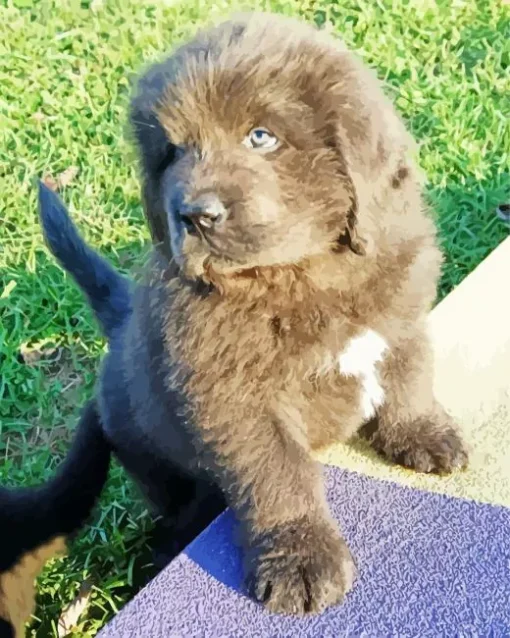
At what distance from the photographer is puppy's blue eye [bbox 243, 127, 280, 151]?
5.61ft

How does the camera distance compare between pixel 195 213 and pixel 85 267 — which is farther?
pixel 85 267

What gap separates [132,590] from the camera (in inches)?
103

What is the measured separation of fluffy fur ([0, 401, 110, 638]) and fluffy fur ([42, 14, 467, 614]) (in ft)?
1.11

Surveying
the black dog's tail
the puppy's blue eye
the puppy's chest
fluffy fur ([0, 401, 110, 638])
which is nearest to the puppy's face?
the puppy's blue eye

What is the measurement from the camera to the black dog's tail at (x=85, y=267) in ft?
7.83

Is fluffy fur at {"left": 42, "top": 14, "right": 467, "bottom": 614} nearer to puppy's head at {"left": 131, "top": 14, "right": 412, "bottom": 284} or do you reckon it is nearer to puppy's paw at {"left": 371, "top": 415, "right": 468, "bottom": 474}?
puppy's head at {"left": 131, "top": 14, "right": 412, "bottom": 284}

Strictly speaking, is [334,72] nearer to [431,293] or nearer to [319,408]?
[431,293]

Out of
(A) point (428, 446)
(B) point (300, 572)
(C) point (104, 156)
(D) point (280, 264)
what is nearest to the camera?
(D) point (280, 264)

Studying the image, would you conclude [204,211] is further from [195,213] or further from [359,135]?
[359,135]

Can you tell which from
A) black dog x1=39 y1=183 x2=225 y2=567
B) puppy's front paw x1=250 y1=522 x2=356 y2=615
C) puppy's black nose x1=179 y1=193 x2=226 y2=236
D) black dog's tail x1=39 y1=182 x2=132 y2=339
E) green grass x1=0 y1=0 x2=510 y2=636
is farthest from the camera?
green grass x1=0 y1=0 x2=510 y2=636

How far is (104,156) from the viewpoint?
12.8ft

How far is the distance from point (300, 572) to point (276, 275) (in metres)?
0.62

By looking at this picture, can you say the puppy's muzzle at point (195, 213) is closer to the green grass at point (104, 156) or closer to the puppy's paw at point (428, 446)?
the puppy's paw at point (428, 446)

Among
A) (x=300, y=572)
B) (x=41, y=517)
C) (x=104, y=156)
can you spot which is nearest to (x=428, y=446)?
(x=300, y=572)
